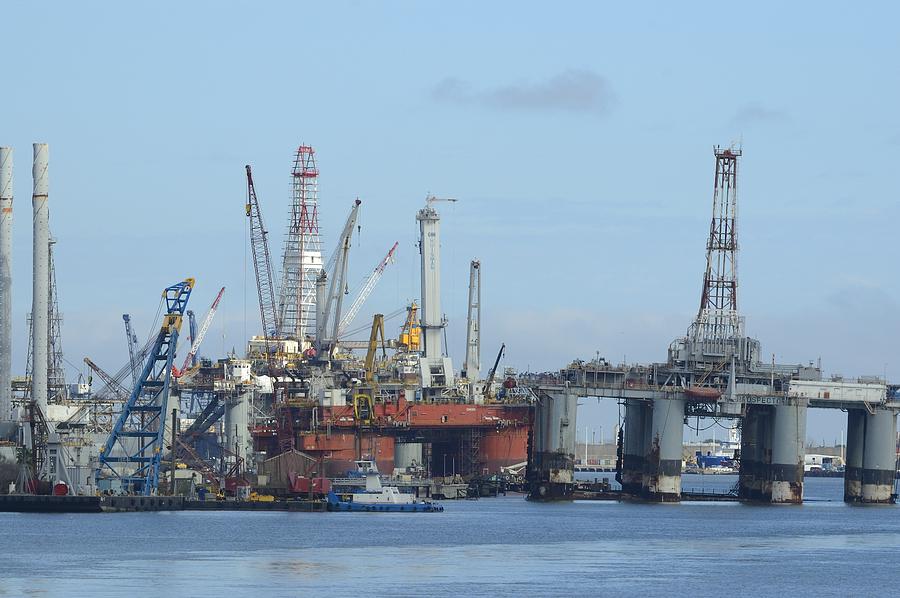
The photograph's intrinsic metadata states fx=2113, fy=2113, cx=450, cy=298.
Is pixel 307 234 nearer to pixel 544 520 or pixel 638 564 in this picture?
pixel 544 520

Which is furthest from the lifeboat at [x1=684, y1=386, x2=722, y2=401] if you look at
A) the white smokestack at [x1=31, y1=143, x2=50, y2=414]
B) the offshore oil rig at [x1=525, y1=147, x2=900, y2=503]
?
the white smokestack at [x1=31, y1=143, x2=50, y2=414]

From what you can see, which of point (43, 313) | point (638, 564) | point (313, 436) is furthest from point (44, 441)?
point (638, 564)

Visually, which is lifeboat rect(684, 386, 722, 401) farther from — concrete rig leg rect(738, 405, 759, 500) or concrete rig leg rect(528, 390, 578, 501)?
concrete rig leg rect(528, 390, 578, 501)

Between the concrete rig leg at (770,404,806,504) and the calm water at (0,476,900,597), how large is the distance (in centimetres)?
323

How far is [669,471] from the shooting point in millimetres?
Result: 131125

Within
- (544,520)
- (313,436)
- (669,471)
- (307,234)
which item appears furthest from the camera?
(307,234)

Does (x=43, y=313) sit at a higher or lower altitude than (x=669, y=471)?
higher

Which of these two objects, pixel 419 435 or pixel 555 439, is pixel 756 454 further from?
pixel 419 435

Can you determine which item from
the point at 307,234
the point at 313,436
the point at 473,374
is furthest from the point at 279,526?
the point at 307,234

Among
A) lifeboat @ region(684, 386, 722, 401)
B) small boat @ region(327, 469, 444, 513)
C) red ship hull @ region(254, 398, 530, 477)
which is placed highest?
lifeboat @ region(684, 386, 722, 401)

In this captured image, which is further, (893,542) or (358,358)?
(358,358)

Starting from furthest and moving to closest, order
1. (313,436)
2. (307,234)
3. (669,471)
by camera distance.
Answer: (307,234)
(313,436)
(669,471)

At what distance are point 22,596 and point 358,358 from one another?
11355 cm

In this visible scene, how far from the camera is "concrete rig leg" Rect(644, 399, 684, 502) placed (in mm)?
130125
